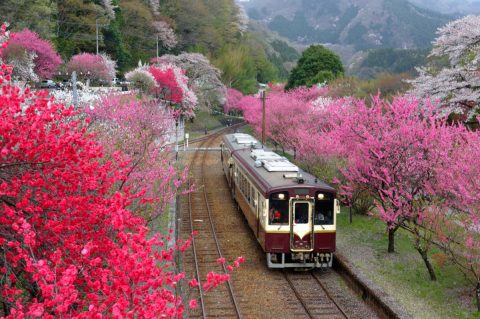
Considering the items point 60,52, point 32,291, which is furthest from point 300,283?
point 60,52

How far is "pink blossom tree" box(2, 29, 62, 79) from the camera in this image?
29.9m

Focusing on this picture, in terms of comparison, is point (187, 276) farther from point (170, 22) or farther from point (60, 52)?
point (170, 22)

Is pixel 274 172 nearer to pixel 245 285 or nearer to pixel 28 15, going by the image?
pixel 245 285

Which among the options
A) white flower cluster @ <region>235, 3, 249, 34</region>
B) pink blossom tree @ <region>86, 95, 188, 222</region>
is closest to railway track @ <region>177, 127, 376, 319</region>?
pink blossom tree @ <region>86, 95, 188, 222</region>

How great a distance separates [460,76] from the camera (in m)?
21.2

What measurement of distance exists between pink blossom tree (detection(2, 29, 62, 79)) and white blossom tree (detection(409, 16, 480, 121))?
21915 millimetres

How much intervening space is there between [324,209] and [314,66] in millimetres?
42891

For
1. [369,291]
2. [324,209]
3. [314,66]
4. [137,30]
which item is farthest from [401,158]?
[137,30]

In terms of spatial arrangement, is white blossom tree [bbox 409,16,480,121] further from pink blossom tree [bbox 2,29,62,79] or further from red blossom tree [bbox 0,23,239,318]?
pink blossom tree [bbox 2,29,62,79]

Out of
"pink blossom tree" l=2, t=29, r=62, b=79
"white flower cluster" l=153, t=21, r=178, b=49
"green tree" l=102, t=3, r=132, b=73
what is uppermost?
"white flower cluster" l=153, t=21, r=178, b=49

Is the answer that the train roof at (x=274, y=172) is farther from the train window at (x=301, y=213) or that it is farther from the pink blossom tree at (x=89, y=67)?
the pink blossom tree at (x=89, y=67)

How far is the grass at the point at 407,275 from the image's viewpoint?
11.6 metres

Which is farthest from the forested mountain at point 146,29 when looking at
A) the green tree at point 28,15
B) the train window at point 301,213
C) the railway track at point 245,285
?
the train window at point 301,213

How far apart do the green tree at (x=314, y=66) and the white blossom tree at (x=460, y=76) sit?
101 feet
